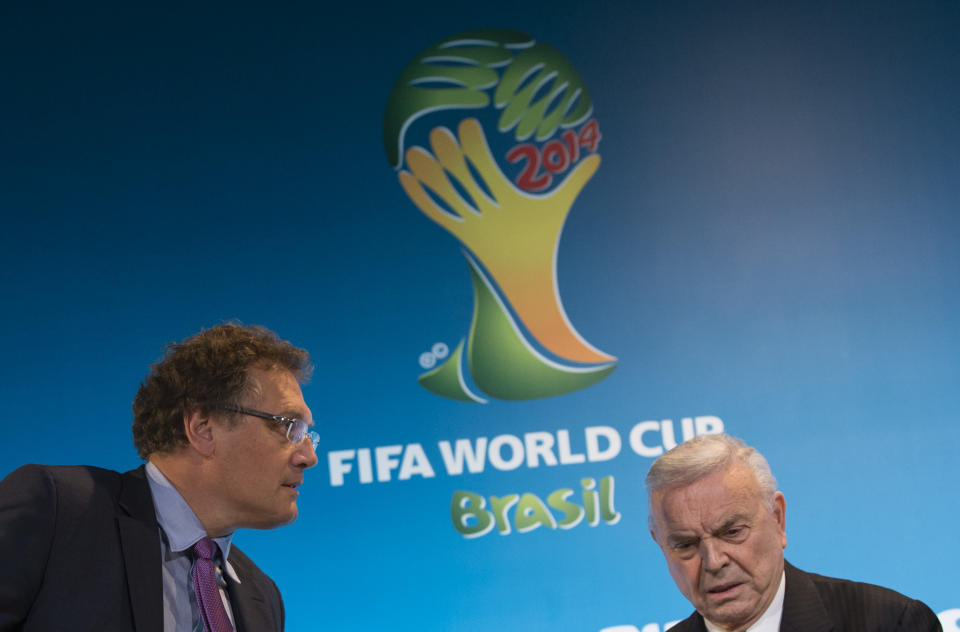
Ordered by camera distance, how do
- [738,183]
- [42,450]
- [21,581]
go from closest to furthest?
[21,581]
[42,450]
[738,183]

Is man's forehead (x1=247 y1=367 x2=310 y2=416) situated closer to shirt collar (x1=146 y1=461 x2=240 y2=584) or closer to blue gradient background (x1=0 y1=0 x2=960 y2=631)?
shirt collar (x1=146 y1=461 x2=240 y2=584)

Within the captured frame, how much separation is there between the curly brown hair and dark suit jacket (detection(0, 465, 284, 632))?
0.60 ft

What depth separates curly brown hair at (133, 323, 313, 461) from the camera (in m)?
2.05

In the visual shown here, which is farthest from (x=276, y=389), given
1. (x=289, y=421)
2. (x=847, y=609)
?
(x=847, y=609)

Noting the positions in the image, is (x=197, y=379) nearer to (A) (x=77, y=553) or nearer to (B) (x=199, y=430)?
(B) (x=199, y=430)

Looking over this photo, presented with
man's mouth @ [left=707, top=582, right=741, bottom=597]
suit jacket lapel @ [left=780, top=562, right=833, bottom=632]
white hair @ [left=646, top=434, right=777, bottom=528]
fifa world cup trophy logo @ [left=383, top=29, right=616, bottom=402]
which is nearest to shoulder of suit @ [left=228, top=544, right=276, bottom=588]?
white hair @ [left=646, top=434, right=777, bottom=528]

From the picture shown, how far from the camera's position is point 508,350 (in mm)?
3766

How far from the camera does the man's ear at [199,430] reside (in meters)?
2.01

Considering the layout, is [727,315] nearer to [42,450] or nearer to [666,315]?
[666,315]

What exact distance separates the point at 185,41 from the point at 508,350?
174 cm

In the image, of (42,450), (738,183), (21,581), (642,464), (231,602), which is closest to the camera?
(21,581)

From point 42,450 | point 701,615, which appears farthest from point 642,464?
point 42,450

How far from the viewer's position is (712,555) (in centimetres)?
195

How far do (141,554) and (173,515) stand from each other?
157 mm
